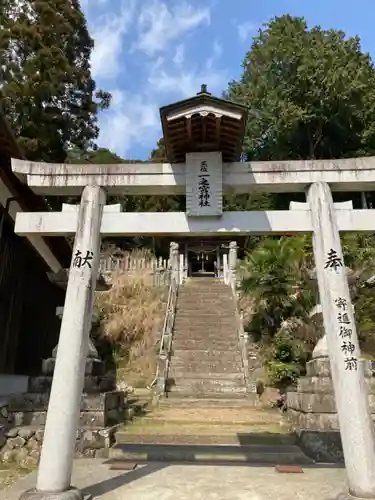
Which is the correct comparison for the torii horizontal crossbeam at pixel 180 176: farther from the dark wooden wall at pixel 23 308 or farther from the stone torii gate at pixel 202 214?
the dark wooden wall at pixel 23 308

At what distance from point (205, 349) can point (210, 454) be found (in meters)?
7.37

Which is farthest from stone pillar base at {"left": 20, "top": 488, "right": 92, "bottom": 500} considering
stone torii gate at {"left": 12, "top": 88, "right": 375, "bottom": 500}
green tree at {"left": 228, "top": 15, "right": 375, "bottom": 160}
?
green tree at {"left": 228, "top": 15, "right": 375, "bottom": 160}

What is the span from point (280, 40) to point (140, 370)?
26.5 m

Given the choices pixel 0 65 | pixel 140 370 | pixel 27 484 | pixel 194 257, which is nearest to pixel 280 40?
pixel 194 257

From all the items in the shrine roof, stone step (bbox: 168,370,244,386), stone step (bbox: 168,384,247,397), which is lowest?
stone step (bbox: 168,384,247,397)

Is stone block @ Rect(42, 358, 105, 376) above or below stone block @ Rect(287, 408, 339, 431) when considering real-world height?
above

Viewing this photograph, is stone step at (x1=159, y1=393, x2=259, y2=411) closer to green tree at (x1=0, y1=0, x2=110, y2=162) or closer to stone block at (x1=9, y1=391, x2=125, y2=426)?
stone block at (x1=9, y1=391, x2=125, y2=426)

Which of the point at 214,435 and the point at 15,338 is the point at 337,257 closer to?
the point at 214,435

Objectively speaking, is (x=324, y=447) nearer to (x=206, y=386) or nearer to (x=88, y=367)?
(x=88, y=367)

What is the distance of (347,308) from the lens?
475 cm

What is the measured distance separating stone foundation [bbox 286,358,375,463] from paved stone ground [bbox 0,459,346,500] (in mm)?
677

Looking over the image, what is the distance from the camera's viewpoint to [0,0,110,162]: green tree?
1827 cm

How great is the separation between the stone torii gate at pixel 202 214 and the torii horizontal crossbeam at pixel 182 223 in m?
0.01

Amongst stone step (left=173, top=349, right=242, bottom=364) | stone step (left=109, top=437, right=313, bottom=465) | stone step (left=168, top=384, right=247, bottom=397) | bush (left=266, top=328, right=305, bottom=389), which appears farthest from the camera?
stone step (left=173, top=349, right=242, bottom=364)
